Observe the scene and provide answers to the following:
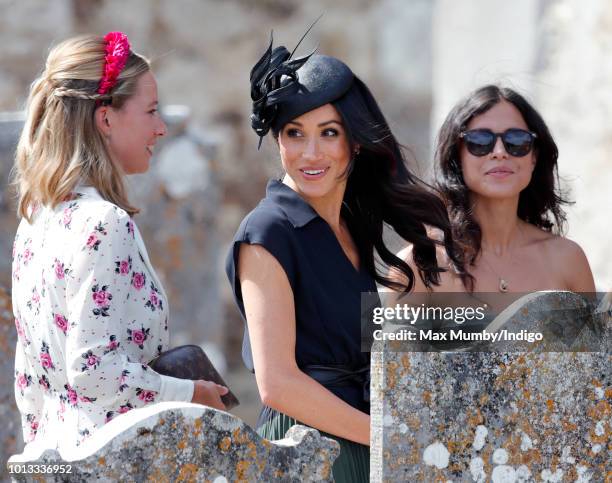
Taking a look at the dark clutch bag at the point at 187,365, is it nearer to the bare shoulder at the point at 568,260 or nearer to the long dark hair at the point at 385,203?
the long dark hair at the point at 385,203

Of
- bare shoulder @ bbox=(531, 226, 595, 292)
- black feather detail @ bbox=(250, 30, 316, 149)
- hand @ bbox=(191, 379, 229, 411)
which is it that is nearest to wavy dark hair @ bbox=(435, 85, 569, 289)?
bare shoulder @ bbox=(531, 226, 595, 292)

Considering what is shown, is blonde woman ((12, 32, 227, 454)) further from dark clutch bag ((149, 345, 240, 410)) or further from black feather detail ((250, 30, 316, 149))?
black feather detail ((250, 30, 316, 149))

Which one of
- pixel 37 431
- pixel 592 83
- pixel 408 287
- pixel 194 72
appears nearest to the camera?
pixel 37 431

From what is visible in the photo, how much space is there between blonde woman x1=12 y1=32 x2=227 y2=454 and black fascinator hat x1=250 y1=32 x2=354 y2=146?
0.29 meters

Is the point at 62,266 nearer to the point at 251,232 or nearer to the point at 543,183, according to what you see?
the point at 251,232

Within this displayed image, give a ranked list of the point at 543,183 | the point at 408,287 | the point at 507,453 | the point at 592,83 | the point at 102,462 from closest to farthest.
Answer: the point at 102,462 < the point at 507,453 < the point at 408,287 < the point at 543,183 < the point at 592,83

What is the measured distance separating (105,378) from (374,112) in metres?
0.84

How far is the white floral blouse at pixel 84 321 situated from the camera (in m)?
2.76

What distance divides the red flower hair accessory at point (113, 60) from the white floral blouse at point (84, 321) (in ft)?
0.84

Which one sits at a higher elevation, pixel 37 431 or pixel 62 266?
pixel 62 266

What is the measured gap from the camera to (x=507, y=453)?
7.86 feet

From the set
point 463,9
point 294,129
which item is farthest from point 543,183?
point 463,9

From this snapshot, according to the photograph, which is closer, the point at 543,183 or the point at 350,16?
the point at 543,183

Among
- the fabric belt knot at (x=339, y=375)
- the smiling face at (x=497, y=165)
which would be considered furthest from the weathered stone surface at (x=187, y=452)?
the smiling face at (x=497, y=165)
